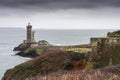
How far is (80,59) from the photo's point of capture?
112 ft

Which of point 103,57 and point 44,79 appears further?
point 103,57

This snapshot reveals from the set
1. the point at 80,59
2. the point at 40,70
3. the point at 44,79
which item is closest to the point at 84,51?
A: the point at 80,59

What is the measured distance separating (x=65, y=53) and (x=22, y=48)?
11993 centimetres

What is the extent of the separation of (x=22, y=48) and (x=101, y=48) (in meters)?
122

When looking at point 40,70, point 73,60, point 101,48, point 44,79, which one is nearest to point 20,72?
point 40,70

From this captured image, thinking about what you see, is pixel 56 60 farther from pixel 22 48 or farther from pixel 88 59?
pixel 22 48

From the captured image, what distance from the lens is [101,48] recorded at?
107 ft

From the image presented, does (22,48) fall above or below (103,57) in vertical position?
below

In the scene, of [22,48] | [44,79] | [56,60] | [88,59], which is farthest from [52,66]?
[22,48]

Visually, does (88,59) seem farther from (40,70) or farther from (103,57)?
(40,70)

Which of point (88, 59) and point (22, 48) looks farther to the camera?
point (22, 48)

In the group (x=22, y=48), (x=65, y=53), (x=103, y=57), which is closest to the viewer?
(x=103, y=57)

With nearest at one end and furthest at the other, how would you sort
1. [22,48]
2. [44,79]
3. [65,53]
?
[44,79], [65,53], [22,48]

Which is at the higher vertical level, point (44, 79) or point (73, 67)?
point (44, 79)
